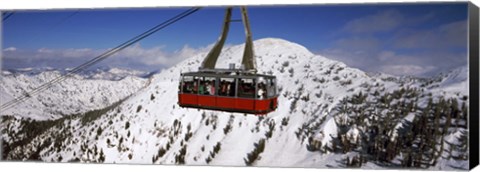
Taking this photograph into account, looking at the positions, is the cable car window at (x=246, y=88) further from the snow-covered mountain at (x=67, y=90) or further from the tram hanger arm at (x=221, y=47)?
the snow-covered mountain at (x=67, y=90)

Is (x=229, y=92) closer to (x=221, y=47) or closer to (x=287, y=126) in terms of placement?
(x=221, y=47)

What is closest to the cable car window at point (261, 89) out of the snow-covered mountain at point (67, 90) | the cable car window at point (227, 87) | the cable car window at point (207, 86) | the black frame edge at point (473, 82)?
the cable car window at point (227, 87)

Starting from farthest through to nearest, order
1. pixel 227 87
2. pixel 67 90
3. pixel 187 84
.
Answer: pixel 67 90 < pixel 187 84 < pixel 227 87

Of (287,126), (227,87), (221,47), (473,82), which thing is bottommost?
(287,126)

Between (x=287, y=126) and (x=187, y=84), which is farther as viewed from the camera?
(x=287, y=126)

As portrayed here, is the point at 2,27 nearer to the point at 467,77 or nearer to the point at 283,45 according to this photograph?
the point at 283,45

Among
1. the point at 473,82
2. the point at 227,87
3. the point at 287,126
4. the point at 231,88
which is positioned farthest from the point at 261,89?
the point at 473,82

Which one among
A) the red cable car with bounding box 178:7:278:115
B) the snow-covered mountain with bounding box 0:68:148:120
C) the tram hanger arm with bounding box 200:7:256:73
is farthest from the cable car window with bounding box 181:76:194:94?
the snow-covered mountain with bounding box 0:68:148:120

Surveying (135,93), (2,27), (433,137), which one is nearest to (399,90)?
(433,137)
